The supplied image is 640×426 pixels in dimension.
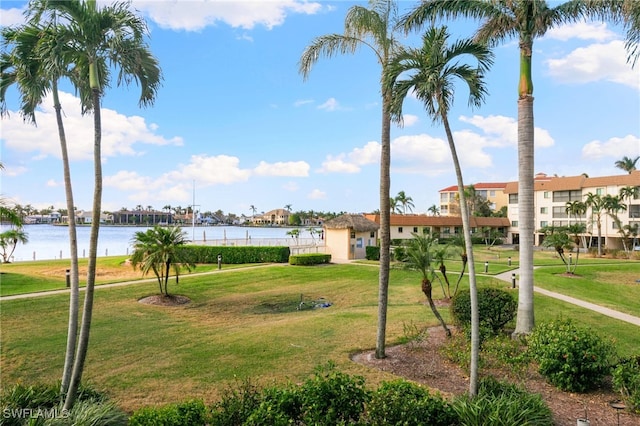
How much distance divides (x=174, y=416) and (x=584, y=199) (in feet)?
199

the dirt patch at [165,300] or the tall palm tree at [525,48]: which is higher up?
the tall palm tree at [525,48]

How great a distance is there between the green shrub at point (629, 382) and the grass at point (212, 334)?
307 centimetres

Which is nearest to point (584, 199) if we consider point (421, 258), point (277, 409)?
point (421, 258)

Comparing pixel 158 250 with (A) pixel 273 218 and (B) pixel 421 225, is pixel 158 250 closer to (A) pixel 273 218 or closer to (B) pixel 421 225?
(B) pixel 421 225

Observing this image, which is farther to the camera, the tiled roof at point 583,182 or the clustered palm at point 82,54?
the tiled roof at point 583,182

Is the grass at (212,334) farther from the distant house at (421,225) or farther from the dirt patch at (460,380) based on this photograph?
the distant house at (421,225)

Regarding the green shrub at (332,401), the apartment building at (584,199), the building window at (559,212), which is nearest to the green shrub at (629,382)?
the green shrub at (332,401)

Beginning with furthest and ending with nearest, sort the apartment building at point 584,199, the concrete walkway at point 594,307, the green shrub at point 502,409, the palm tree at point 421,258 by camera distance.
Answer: the apartment building at point 584,199 → the concrete walkway at point 594,307 → the palm tree at point 421,258 → the green shrub at point 502,409

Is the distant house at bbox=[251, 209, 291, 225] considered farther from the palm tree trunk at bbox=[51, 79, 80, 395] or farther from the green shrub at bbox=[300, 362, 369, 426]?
the green shrub at bbox=[300, 362, 369, 426]

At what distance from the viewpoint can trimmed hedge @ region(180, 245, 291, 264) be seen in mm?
32500

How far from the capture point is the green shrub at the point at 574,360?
7.32 metres

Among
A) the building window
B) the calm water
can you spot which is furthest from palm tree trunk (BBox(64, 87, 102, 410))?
the building window

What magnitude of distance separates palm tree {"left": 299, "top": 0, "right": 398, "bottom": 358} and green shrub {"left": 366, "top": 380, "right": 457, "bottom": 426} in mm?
3499

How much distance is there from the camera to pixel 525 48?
34.4ft
